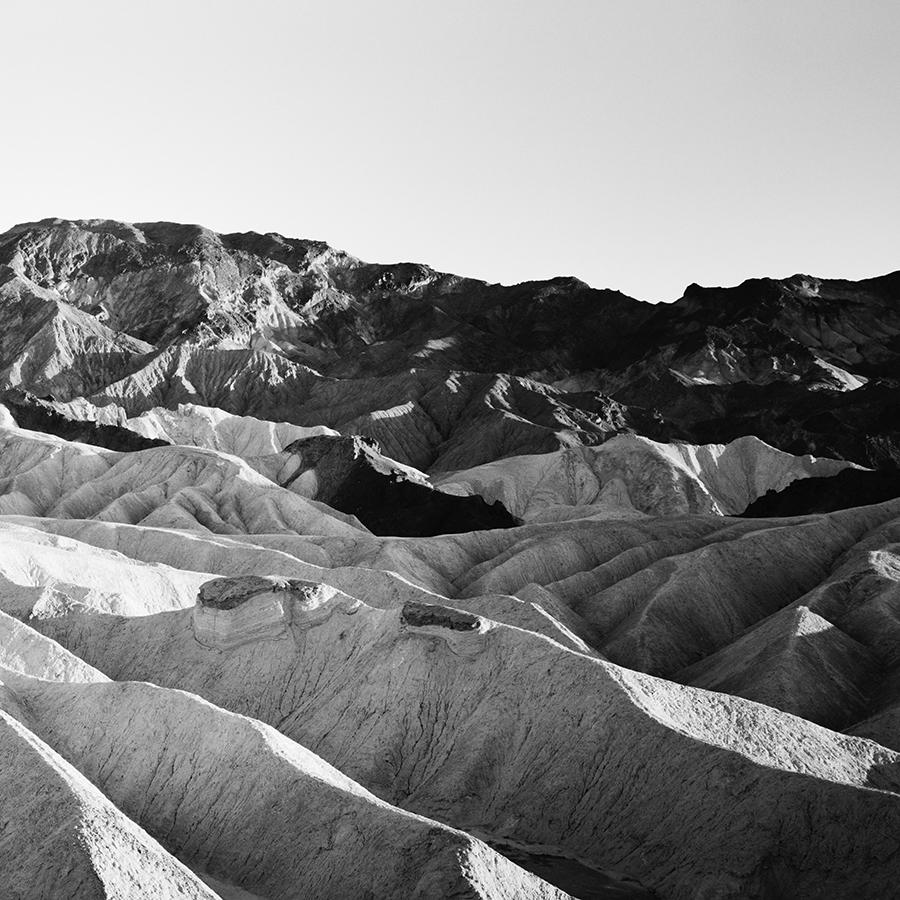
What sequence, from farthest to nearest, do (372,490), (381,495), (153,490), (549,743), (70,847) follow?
(372,490) → (381,495) → (153,490) → (549,743) → (70,847)

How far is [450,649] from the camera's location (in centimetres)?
3794

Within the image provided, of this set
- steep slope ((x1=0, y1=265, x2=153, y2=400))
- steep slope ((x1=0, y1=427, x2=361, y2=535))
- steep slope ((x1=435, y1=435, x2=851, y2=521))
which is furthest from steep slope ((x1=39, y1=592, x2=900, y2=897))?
steep slope ((x1=0, y1=265, x2=153, y2=400))

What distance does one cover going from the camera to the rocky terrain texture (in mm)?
26875

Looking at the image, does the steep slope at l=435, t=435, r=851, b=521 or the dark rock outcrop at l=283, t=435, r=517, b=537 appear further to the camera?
the steep slope at l=435, t=435, r=851, b=521

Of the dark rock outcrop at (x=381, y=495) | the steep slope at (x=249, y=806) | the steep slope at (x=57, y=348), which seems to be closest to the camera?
the steep slope at (x=249, y=806)

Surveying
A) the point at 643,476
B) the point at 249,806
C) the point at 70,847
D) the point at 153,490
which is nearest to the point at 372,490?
the point at 153,490

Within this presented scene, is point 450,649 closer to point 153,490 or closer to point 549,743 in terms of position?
point 549,743

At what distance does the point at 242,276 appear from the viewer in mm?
189750

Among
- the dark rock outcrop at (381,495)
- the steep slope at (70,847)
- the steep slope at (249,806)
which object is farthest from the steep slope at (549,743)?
the dark rock outcrop at (381,495)

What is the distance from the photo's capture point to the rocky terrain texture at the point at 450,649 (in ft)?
88.2

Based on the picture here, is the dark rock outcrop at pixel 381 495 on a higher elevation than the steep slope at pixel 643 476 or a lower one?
lower

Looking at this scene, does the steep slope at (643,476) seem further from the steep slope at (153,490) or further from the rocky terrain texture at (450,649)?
the steep slope at (153,490)

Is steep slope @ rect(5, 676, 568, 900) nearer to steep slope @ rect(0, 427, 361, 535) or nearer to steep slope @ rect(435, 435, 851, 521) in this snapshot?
steep slope @ rect(0, 427, 361, 535)

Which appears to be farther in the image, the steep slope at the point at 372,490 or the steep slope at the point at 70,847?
the steep slope at the point at 372,490
